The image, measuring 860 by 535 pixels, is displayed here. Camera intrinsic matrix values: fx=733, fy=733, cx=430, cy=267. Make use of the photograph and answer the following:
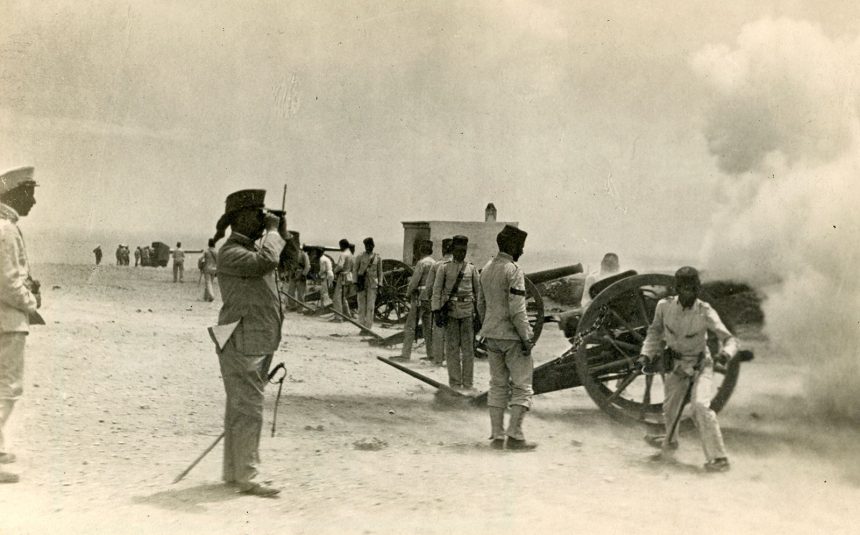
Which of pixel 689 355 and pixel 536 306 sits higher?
pixel 536 306

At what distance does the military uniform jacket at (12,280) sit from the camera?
4.27 meters

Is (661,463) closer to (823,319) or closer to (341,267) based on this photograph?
(823,319)

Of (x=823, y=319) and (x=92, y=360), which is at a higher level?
(x=823, y=319)

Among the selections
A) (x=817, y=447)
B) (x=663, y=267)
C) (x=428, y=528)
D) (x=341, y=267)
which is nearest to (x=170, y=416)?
(x=428, y=528)

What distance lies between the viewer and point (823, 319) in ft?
17.3

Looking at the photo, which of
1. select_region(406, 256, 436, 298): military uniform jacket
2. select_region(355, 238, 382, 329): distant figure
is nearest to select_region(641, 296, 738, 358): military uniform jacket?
select_region(406, 256, 436, 298): military uniform jacket

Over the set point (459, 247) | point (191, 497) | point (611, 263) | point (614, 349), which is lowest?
point (191, 497)

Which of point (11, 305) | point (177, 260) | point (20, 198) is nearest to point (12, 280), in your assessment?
point (11, 305)

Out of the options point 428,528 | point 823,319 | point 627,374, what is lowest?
point 428,528

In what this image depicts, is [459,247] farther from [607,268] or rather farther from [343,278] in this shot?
[343,278]

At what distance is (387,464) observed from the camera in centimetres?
467

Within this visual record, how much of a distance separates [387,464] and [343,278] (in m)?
9.32

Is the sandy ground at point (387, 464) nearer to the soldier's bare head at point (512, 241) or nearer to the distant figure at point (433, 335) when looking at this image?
the distant figure at point (433, 335)

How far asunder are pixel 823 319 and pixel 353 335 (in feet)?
25.1
